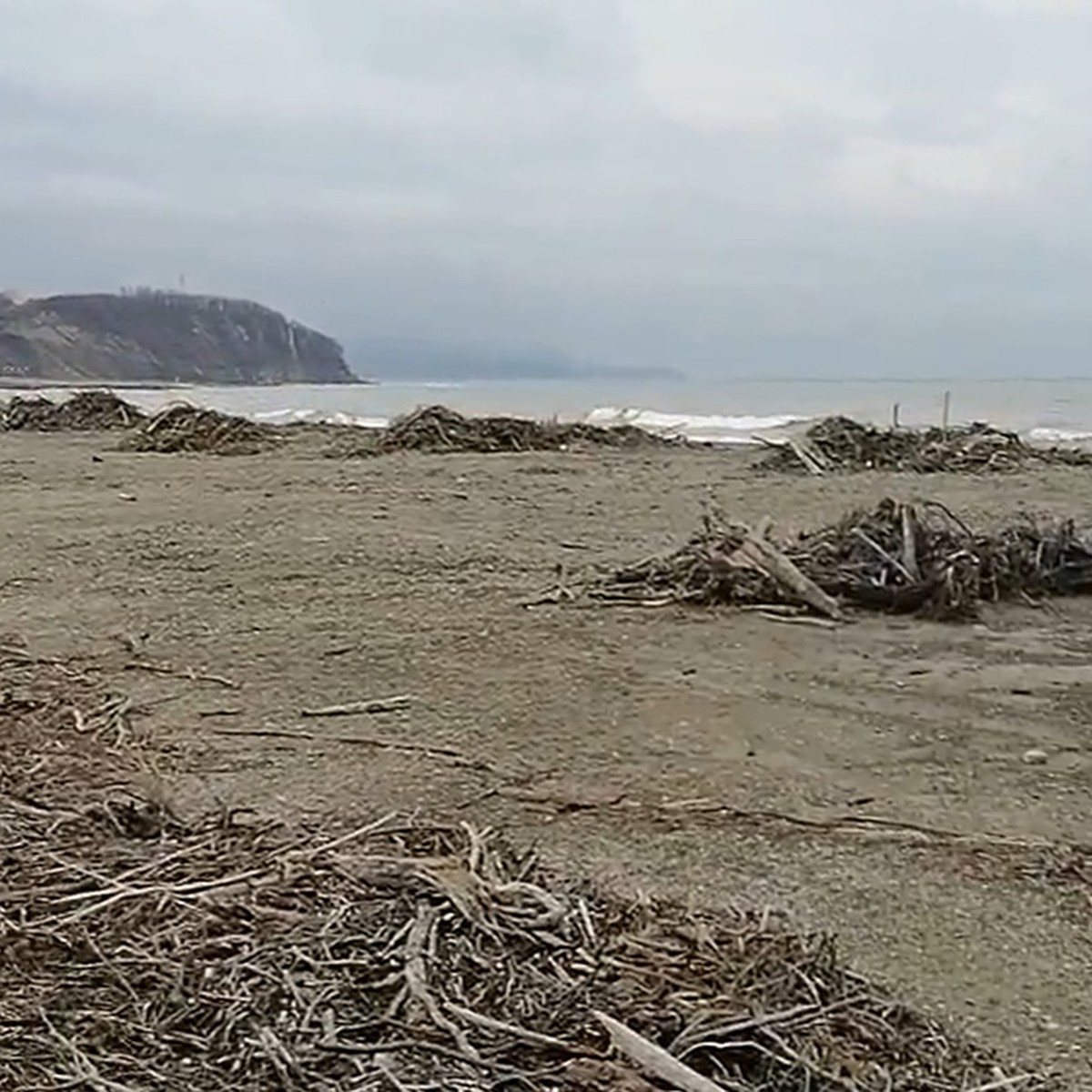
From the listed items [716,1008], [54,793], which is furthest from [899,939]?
[54,793]

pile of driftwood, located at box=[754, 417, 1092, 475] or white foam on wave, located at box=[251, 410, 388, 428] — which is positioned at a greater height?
pile of driftwood, located at box=[754, 417, 1092, 475]

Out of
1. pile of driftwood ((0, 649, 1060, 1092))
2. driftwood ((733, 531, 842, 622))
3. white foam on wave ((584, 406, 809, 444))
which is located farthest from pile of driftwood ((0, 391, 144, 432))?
pile of driftwood ((0, 649, 1060, 1092))

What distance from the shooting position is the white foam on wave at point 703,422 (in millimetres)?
22453

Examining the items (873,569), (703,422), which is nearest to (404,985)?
(873,569)

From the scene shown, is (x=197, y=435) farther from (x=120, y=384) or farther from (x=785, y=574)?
(x=120, y=384)

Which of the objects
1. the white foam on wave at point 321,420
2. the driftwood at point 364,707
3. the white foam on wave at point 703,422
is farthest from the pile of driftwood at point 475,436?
the driftwood at point 364,707

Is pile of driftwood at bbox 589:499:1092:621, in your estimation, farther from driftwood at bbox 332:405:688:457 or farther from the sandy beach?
driftwood at bbox 332:405:688:457

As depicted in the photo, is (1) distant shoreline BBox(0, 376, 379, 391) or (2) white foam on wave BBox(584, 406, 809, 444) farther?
(1) distant shoreline BBox(0, 376, 379, 391)

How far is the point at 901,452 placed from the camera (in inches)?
518

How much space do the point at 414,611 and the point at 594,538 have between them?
223 cm

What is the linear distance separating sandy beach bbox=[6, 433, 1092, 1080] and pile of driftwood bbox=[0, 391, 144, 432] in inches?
330

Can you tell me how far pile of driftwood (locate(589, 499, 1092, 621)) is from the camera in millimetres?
6098

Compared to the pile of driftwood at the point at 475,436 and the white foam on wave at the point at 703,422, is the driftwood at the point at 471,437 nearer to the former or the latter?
the pile of driftwood at the point at 475,436

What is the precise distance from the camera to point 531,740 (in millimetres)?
4477
